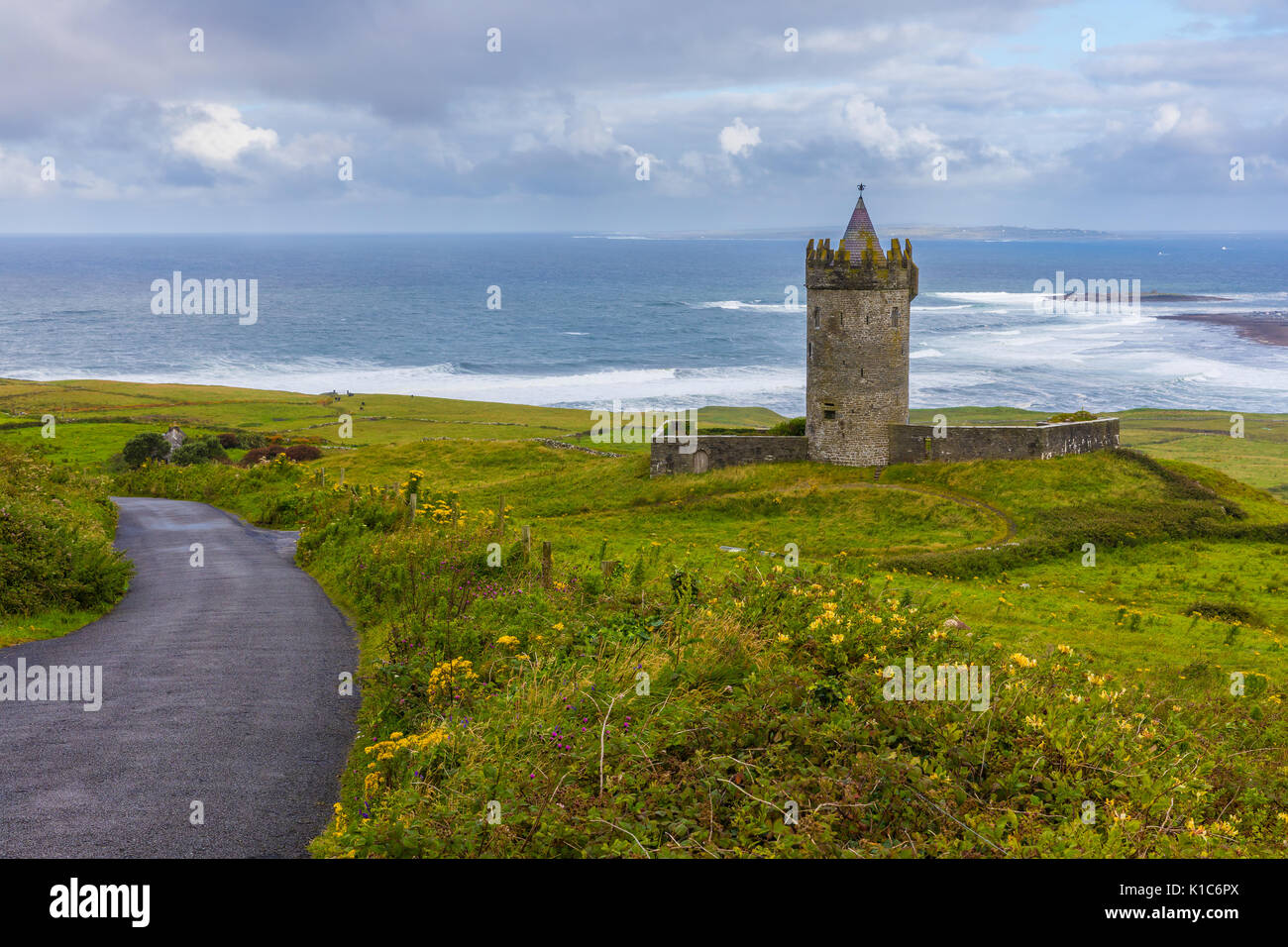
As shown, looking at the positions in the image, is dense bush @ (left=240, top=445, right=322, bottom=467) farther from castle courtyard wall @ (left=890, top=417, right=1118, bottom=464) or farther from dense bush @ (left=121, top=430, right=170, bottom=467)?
castle courtyard wall @ (left=890, top=417, right=1118, bottom=464)

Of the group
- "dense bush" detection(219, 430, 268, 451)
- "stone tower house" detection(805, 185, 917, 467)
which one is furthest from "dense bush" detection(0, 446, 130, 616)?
"dense bush" detection(219, 430, 268, 451)

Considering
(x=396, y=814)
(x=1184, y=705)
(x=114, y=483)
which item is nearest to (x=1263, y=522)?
(x=1184, y=705)

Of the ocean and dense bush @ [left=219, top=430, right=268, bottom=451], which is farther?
the ocean

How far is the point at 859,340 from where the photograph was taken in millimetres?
37906

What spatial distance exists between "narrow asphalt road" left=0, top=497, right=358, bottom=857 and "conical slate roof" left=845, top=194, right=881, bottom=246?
2416 cm

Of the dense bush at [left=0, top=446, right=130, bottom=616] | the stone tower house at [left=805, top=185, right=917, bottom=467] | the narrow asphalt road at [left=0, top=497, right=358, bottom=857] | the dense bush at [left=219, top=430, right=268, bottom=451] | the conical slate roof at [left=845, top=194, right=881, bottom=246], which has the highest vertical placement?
the conical slate roof at [left=845, top=194, right=881, bottom=246]

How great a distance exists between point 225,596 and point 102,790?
11.9 metres

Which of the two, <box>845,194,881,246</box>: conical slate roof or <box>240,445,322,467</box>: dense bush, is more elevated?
<box>845,194,881,246</box>: conical slate roof

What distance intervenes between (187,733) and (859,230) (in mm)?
31446

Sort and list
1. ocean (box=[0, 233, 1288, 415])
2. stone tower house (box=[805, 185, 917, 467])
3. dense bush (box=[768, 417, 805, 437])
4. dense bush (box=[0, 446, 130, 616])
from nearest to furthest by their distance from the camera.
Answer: dense bush (box=[0, 446, 130, 616]), stone tower house (box=[805, 185, 917, 467]), dense bush (box=[768, 417, 805, 437]), ocean (box=[0, 233, 1288, 415])

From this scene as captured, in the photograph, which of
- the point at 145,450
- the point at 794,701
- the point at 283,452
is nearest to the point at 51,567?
the point at 794,701

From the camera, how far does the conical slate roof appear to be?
3794 centimetres

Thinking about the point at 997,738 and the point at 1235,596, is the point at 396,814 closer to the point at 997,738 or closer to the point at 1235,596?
the point at 997,738

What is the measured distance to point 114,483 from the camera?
52.4m
